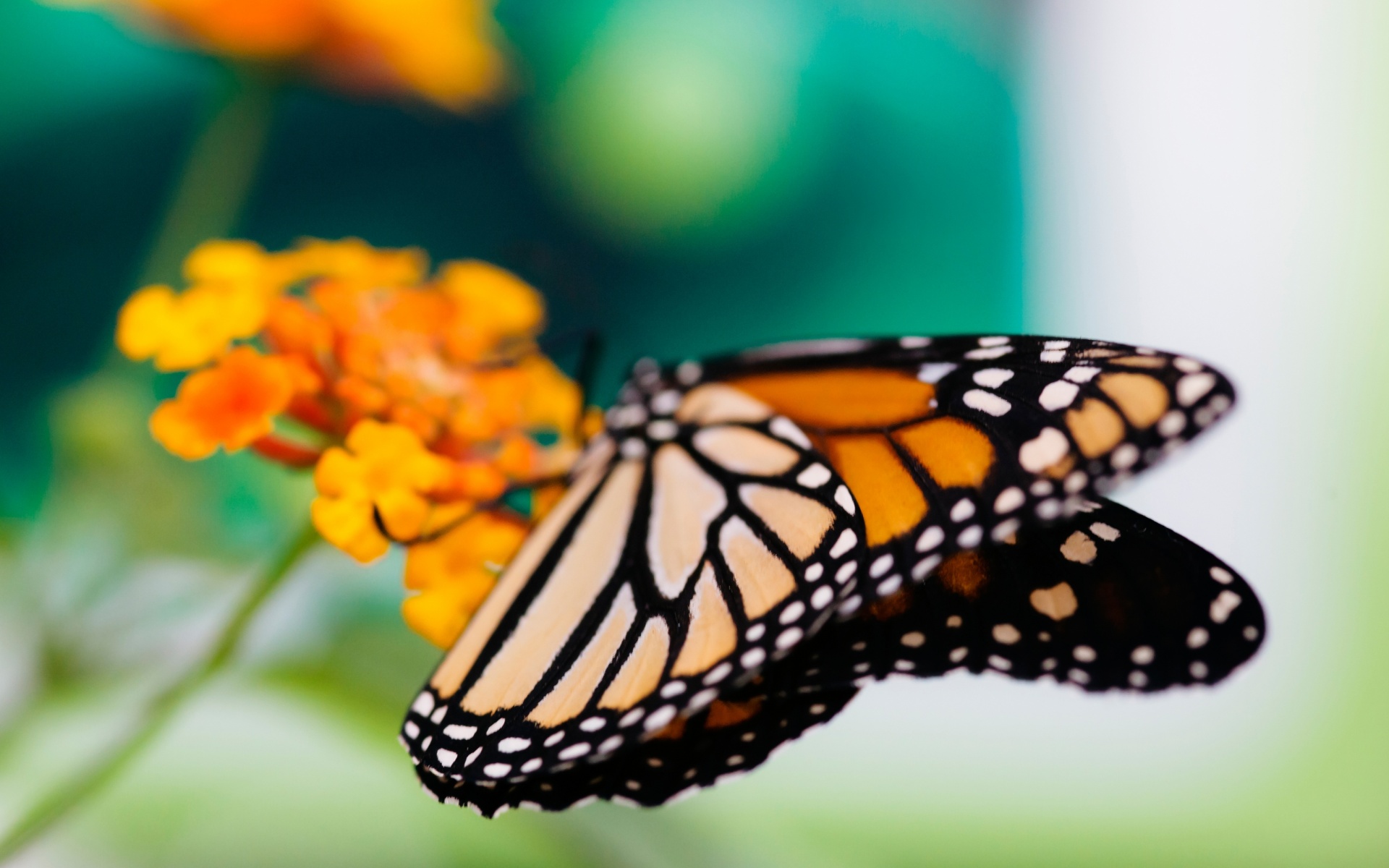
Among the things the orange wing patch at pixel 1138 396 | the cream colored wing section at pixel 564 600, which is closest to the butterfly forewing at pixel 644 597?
the cream colored wing section at pixel 564 600

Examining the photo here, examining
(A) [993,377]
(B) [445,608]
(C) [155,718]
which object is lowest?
(C) [155,718]

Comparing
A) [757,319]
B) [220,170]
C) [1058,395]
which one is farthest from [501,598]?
[757,319]

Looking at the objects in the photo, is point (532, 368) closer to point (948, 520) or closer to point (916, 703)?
point (948, 520)

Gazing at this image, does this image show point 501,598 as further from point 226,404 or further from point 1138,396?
point 1138,396

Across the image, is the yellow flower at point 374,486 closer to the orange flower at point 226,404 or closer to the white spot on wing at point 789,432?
the orange flower at point 226,404

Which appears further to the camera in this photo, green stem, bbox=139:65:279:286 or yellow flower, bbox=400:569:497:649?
green stem, bbox=139:65:279:286

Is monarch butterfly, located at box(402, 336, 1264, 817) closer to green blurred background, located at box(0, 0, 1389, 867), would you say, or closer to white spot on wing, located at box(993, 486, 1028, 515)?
white spot on wing, located at box(993, 486, 1028, 515)

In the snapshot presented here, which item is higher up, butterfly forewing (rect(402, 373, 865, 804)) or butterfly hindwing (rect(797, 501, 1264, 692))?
butterfly hindwing (rect(797, 501, 1264, 692))

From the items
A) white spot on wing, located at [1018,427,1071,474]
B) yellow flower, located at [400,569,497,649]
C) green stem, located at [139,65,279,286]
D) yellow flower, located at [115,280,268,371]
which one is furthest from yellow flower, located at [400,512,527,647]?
green stem, located at [139,65,279,286]
